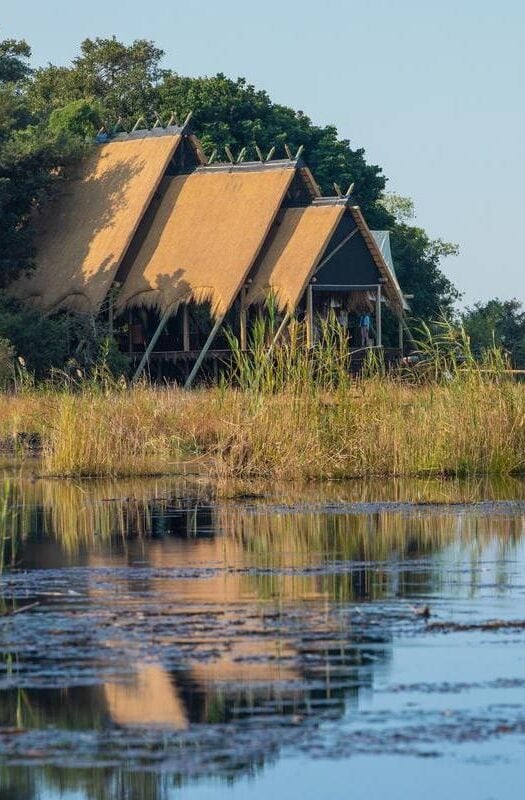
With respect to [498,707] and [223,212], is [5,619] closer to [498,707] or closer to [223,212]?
[498,707]

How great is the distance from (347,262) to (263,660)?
29003mm

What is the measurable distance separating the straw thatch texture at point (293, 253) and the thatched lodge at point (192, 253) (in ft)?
0.09

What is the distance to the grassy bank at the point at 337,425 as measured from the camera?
64.5 ft

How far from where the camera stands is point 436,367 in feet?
67.1

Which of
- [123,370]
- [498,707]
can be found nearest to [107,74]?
[123,370]

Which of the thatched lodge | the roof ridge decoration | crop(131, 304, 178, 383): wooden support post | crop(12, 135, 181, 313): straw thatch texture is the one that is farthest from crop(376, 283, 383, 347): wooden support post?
the roof ridge decoration

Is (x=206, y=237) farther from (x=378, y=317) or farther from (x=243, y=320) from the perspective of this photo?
(x=378, y=317)

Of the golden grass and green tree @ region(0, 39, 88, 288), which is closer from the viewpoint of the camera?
the golden grass

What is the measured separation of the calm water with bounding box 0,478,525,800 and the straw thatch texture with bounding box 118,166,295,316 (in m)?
21.0

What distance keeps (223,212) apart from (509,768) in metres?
31.6

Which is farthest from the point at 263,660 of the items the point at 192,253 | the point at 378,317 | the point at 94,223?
the point at 94,223

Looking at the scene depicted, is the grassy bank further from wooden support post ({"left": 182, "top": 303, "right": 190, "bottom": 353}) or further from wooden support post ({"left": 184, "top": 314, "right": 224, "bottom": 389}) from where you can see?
wooden support post ({"left": 182, "top": 303, "right": 190, "bottom": 353})

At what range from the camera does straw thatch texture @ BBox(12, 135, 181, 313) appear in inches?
1497

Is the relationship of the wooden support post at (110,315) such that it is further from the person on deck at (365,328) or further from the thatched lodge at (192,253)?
the person on deck at (365,328)
